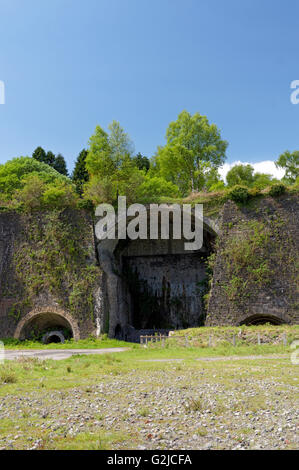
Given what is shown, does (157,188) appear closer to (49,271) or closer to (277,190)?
(277,190)

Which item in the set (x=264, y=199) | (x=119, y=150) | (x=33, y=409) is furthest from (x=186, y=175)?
(x=33, y=409)

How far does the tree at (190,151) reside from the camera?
42.0 meters

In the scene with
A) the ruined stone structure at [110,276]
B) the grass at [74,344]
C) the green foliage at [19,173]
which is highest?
the green foliage at [19,173]

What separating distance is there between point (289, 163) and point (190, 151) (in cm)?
1563

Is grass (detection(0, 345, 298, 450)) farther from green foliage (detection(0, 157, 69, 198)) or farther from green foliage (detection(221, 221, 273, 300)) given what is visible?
green foliage (detection(0, 157, 69, 198))

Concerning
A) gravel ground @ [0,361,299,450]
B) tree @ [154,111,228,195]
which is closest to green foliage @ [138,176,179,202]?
tree @ [154,111,228,195]

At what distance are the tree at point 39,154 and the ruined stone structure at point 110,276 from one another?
29.9m

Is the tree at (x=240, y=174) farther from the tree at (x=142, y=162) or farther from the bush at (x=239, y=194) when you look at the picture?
the bush at (x=239, y=194)

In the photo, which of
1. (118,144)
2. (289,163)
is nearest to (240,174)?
(289,163)

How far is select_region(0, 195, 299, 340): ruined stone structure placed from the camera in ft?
81.7

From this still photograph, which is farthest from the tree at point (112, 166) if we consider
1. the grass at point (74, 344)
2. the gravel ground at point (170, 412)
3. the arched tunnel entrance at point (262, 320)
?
the gravel ground at point (170, 412)

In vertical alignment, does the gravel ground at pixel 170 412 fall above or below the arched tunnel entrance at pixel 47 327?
above

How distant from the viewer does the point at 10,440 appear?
232 inches

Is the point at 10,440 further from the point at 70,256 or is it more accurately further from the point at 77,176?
the point at 77,176
